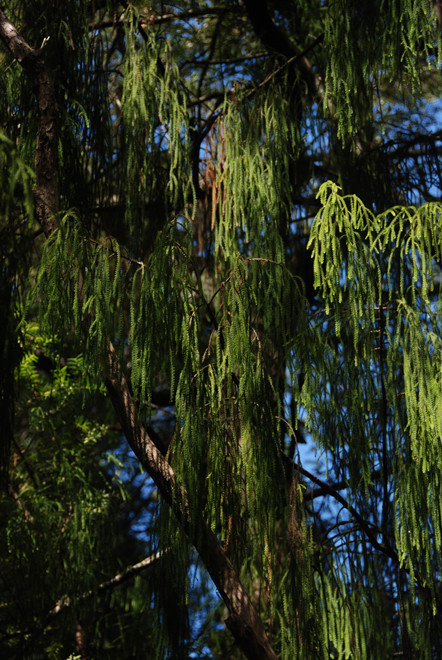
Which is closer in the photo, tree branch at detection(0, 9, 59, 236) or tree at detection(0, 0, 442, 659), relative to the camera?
tree at detection(0, 0, 442, 659)

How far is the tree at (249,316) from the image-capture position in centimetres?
179

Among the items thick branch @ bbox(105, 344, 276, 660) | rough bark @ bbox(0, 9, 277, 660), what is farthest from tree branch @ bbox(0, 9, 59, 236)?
thick branch @ bbox(105, 344, 276, 660)

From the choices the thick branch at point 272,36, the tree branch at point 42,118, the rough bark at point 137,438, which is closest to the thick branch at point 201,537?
the rough bark at point 137,438

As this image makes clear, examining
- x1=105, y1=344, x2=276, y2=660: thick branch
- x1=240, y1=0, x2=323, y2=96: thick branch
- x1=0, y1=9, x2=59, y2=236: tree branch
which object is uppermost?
x1=240, y1=0, x2=323, y2=96: thick branch

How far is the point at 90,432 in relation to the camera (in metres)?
3.23

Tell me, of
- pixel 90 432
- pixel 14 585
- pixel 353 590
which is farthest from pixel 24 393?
pixel 353 590

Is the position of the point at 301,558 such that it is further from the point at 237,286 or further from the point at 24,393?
the point at 24,393

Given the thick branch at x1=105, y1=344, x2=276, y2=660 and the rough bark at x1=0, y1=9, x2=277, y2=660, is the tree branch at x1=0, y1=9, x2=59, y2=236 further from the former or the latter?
the thick branch at x1=105, y1=344, x2=276, y2=660

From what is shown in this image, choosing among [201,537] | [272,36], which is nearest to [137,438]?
[201,537]

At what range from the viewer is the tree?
1.79 m

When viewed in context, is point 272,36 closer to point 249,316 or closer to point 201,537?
point 249,316

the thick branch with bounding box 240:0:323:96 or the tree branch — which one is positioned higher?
the thick branch with bounding box 240:0:323:96

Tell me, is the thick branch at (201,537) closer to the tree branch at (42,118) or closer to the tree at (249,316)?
the tree at (249,316)

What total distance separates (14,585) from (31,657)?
248 millimetres
